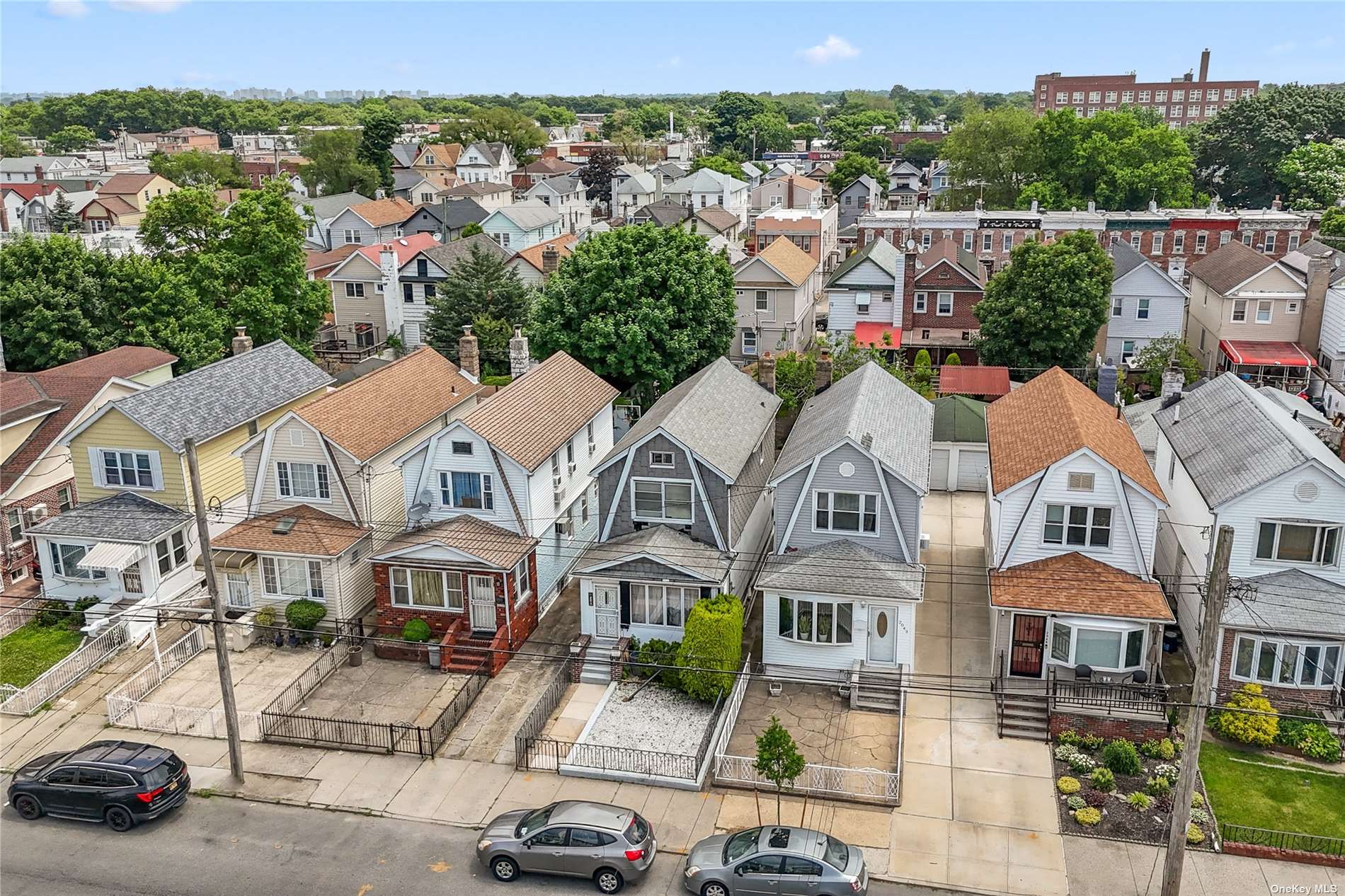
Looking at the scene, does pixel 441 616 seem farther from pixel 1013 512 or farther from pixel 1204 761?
pixel 1204 761

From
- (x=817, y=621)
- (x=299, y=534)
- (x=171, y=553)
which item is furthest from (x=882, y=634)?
(x=171, y=553)

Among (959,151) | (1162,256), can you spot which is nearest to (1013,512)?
(1162,256)

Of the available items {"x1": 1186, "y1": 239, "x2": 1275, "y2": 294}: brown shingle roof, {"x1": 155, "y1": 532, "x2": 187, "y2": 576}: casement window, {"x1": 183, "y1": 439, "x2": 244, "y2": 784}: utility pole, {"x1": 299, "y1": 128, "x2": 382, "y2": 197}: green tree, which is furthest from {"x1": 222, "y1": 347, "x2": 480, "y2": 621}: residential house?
{"x1": 299, "y1": 128, "x2": 382, "y2": 197}: green tree

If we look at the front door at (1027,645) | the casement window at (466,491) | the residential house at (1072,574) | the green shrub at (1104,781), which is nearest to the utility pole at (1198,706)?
the green shrub at (1104,781)

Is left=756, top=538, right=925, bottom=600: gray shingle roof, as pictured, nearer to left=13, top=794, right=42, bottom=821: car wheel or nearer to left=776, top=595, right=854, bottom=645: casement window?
left=776, top=595, right=854, bottom=645: casement window

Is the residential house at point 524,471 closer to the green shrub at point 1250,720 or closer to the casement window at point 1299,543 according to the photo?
the green shrub at point 1250,720

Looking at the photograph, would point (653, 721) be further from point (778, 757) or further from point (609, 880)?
point (609, 880)
